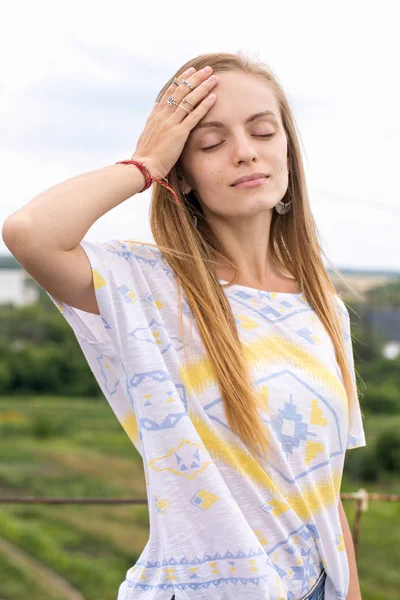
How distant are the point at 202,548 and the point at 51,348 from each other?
34190mm

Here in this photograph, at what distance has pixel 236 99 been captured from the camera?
4.97ft

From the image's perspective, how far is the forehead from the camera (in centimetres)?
150

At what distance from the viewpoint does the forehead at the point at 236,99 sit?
1.50 meters

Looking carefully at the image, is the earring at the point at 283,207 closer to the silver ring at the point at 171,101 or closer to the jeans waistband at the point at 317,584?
the silver ring at the point at 171,101

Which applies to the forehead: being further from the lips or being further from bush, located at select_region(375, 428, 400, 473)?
bush, located at select_region(375, 428, 400, 473)

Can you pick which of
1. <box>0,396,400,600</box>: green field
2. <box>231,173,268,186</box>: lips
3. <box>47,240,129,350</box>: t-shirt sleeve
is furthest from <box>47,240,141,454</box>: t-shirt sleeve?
<box>0,396,400,600</box>: green field

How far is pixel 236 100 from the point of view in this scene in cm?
152

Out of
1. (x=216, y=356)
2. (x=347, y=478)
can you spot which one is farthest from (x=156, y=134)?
(x=347, y=478)

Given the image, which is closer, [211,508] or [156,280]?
[211,508]

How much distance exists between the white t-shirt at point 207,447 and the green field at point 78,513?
Result: 54.9ft

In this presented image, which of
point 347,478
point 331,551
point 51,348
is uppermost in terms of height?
point 331,551

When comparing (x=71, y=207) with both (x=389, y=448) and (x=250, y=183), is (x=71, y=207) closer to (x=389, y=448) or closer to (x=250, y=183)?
(x=250, y=183)

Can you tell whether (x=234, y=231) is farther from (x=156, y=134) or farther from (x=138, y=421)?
(x=138, y=421)

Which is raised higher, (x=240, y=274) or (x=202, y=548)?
(x=240, y=274)
